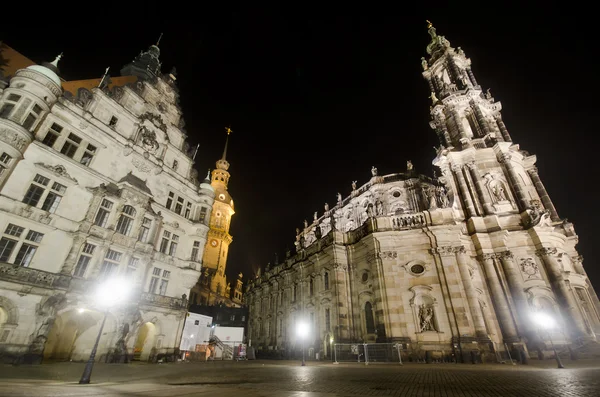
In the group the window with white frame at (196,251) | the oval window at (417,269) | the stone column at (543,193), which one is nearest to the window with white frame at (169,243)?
the window with white frame at (196,251)

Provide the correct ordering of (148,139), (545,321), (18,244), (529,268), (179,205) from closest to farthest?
1. (18,244)
2. (545,321)
3. (529,268)
4. (148,139)
5. (179,205)

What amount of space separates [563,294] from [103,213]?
35831 millimetres

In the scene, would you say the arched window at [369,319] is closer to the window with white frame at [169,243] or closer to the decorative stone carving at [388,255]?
the decorative stone carving at [388,255]

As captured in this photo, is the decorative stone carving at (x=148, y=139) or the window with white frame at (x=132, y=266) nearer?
the window with white frame at (x=132, y=266)

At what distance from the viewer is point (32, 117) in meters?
17.3

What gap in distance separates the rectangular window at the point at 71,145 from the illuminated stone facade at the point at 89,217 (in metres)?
0.08

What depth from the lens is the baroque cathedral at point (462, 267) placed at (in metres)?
20.0

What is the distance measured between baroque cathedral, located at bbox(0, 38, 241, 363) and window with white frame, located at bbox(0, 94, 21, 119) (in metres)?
0.07

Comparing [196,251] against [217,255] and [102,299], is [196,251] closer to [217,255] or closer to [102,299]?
[102,299]

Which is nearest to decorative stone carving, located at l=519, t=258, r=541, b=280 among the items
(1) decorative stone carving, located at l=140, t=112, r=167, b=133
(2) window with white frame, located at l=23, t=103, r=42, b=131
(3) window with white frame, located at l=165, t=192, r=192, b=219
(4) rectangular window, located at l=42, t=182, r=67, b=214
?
(3) window with white frame, located at l=165, t=192, r=192, b=219

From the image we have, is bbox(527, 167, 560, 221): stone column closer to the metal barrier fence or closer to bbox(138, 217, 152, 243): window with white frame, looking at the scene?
the metal barrier fence

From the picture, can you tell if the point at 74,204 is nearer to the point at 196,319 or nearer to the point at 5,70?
the point at 5,70

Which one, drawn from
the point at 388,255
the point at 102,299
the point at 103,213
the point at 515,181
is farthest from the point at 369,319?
the point at 103,213

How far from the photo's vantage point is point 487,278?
22.7m
